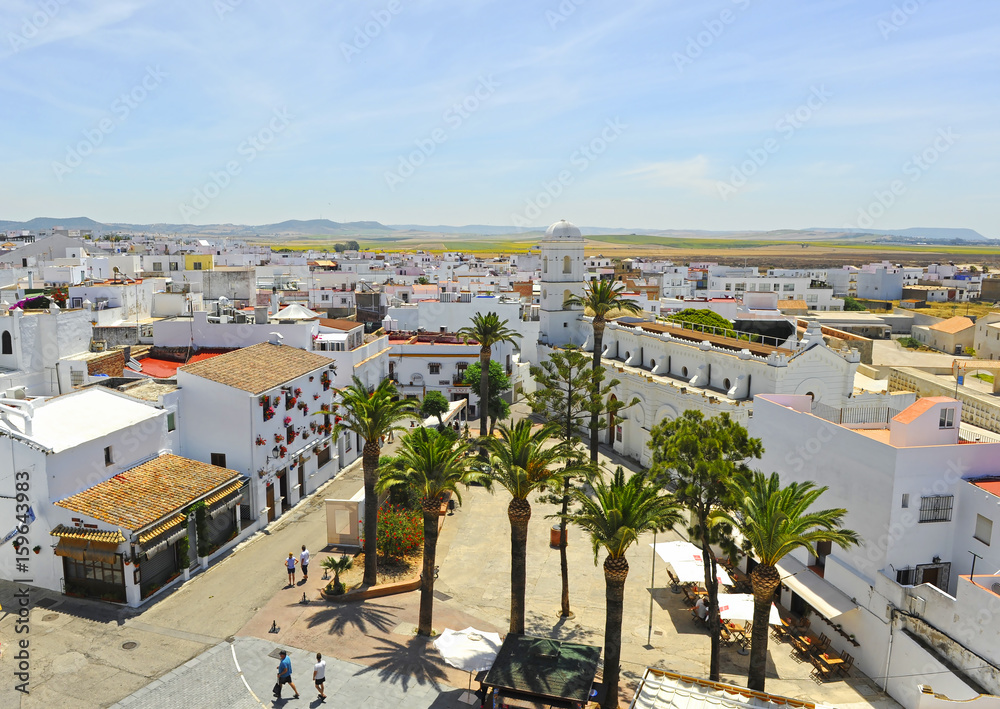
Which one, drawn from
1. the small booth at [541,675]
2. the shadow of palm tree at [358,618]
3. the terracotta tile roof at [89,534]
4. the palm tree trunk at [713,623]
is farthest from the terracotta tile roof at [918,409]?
the terracotta tile roof at [89,534]

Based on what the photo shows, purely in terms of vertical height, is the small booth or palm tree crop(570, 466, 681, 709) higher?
palm tree crop(570, 466, 681, 709)

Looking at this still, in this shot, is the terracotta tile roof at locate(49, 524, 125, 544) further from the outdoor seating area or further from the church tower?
the church tower

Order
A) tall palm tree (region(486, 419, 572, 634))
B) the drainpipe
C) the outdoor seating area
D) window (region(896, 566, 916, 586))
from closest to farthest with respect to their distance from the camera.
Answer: the drainpipe < tall palm tree (region(486, 419, 572, 634)) < the outdoor seating area < window (region(896, 566, 916, 586))

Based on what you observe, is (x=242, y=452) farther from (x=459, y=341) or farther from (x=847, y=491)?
(x=459, y=341)

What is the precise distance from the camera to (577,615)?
25.5 meters

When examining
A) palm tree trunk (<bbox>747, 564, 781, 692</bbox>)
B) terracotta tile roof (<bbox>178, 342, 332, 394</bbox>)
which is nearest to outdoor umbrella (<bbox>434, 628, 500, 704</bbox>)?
palm tree trunk (<bbox>747, 564, 781, 692</bbox>)

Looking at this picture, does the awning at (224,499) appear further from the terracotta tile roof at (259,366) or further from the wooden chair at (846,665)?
the wooden chair at (846,665)

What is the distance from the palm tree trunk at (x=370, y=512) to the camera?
26281mm

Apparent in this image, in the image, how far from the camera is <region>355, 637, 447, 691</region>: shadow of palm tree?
68.5ft

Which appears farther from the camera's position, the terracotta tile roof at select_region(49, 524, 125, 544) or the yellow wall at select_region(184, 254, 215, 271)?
the yellow wall at select_region(184, 254, 215, 271)

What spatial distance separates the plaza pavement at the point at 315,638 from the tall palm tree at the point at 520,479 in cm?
257

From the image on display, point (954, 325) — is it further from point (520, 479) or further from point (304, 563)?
point (304, 563)

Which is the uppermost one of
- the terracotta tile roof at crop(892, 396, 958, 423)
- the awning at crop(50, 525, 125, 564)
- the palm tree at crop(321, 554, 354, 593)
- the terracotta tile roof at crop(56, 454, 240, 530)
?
the terracotta tile roof at crop(892, 396, 958, 423)

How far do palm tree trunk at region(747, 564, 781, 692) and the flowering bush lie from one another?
15.3m
